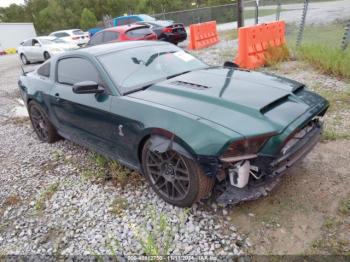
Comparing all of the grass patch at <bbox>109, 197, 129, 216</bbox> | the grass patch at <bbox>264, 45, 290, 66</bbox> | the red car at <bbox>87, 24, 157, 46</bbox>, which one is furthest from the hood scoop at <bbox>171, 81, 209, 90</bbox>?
the red car at <bbox>87, 24, 157, 46</bbox>

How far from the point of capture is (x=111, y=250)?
96.1 inches

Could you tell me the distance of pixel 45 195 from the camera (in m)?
3.44

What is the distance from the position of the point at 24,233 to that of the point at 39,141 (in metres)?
2.47

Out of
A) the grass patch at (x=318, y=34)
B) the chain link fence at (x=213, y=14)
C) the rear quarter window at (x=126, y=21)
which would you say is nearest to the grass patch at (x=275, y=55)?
the grass patch at (x=318, y=34)

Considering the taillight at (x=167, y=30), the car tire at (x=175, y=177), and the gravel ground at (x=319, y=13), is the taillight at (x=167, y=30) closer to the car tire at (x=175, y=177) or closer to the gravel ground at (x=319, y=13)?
the gravel ground at (x=319, y=13)

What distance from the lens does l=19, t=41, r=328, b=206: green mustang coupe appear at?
91.7 inches

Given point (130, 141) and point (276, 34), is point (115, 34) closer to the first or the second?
point (276, 34)

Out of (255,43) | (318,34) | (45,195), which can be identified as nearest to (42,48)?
(255,43)

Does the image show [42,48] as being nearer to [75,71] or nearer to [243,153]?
[75,71]

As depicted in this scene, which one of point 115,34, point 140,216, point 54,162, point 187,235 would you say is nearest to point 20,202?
point 54,162

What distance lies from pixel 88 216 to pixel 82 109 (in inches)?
50.2

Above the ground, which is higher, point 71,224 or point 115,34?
point 115,34

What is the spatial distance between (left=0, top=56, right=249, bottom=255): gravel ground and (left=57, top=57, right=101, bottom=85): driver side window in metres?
1.15

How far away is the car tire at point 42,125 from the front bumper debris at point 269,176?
10.6 feet
